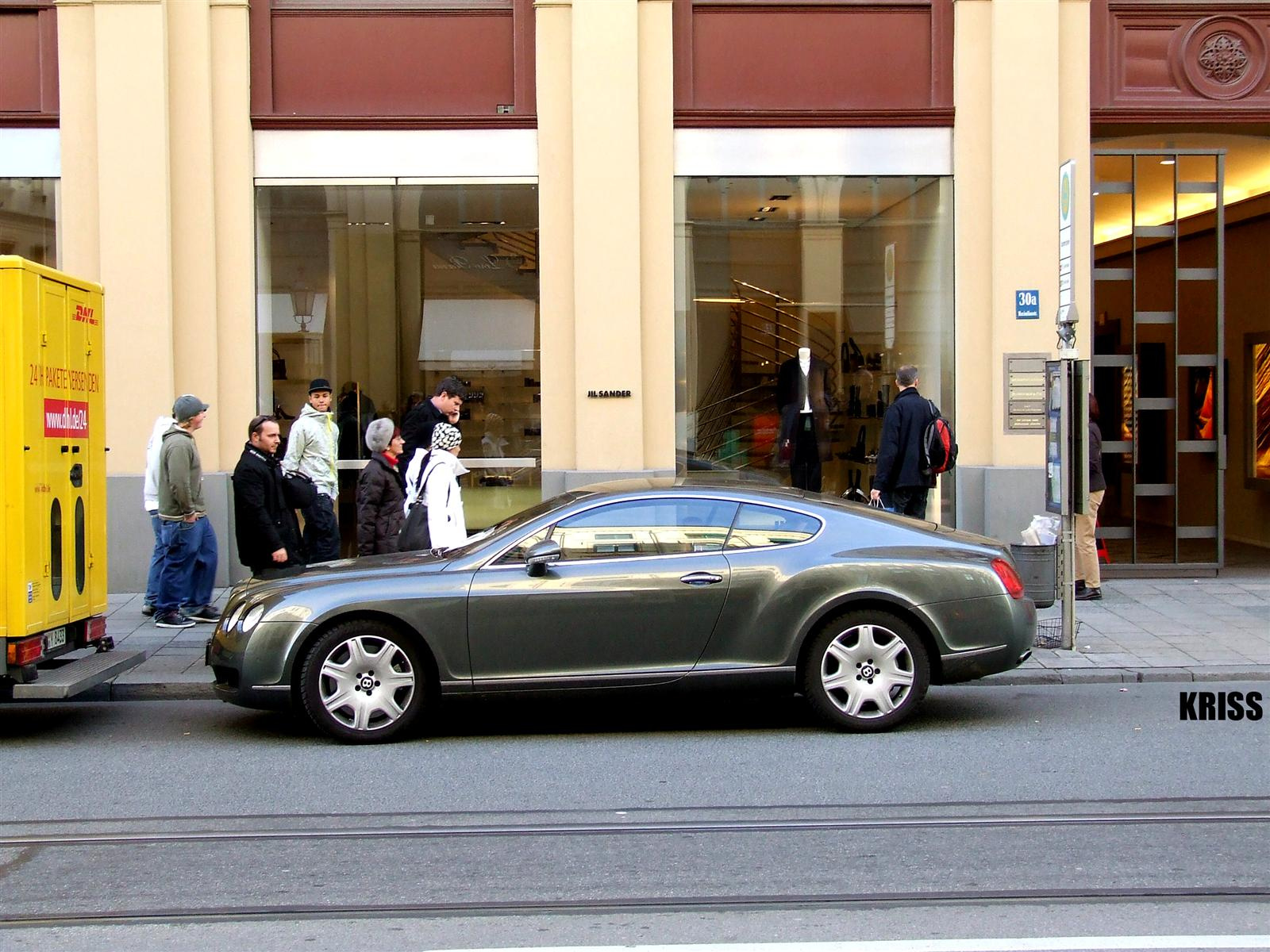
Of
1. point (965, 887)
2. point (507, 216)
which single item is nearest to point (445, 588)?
point (965, 887)

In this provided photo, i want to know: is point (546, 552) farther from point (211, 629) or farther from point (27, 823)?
point (211, 629)

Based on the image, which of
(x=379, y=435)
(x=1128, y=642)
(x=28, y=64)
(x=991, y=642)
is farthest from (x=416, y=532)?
(x=28, y=64)

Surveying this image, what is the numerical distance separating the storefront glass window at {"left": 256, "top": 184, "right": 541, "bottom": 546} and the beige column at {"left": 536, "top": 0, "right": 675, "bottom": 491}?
398 mm

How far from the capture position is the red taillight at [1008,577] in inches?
305

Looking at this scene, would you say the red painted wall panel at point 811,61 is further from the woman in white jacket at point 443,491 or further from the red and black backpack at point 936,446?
the woman in white jacket at point 443,491

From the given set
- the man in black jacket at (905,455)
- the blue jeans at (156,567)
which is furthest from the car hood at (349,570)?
the man in black jacket at (905,455)

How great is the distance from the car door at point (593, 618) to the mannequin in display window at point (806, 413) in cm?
625

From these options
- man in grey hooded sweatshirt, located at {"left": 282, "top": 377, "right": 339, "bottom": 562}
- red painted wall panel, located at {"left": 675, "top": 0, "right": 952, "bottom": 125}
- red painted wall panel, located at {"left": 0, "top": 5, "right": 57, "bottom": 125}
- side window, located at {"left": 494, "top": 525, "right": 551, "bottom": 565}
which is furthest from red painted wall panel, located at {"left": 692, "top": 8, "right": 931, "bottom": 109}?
side window, located at {"left": 494, "top": 525, "right": 551, "bottom": 565}

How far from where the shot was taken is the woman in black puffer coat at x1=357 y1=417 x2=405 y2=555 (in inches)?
398

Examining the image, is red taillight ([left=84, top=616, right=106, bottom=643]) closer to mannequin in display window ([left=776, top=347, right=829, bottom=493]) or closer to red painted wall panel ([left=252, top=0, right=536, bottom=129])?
red painted wall panel ([left=252, top=0, right=536, bottom=129])

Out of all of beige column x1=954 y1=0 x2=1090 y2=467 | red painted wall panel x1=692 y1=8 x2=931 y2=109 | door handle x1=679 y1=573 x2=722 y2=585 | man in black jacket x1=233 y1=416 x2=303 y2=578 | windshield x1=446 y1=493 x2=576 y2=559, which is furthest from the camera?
red painted wall panel x1=692 y1=8 x2=931 y2=109

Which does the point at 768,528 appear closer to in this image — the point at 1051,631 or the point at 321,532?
the point at 1051,631

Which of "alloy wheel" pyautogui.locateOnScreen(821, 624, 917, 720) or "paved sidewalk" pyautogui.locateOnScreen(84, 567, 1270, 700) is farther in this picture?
"paved sidewalk" pyautogui.locateOnScreen(84, 567, 1270, 700)

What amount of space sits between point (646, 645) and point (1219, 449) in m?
8.17
